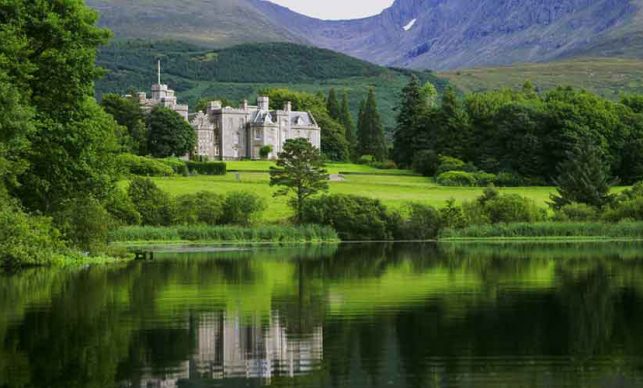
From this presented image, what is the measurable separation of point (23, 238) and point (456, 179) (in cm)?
7474

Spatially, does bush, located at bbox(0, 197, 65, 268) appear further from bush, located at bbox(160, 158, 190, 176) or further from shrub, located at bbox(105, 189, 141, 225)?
bush, located at bbox(160, 158, 190, 176)

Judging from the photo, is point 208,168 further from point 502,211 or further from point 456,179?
point 502,211

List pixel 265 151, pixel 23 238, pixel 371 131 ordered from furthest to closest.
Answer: pixel 371 131 < pixel 265 151 < pixel 23 238

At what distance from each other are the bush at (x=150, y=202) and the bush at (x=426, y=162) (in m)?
52.5

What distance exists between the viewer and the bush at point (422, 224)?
79.4 meters

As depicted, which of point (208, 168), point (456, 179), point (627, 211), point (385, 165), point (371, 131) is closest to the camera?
point (627, 211)

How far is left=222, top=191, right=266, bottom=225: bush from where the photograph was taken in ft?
257

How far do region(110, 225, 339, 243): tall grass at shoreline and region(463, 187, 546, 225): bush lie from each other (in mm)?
11140

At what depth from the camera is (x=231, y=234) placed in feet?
242

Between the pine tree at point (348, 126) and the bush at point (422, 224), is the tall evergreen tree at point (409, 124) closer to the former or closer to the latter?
the pine tree at point (348, 126)

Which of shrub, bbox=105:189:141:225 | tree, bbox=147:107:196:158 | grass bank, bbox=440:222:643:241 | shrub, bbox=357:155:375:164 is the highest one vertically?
tree, bbox=147:107:196:158

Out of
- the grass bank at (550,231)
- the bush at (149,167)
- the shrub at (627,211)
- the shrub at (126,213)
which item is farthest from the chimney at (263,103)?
the shrub at (126,213)

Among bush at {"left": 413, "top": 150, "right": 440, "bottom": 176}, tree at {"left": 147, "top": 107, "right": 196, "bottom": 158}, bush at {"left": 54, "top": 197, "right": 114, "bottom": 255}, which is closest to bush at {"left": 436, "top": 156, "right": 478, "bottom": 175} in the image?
bush at {"left": 413, "top": 150, "right": 440, "bottom": 176}

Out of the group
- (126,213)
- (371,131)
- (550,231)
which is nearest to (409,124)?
(371,131)
